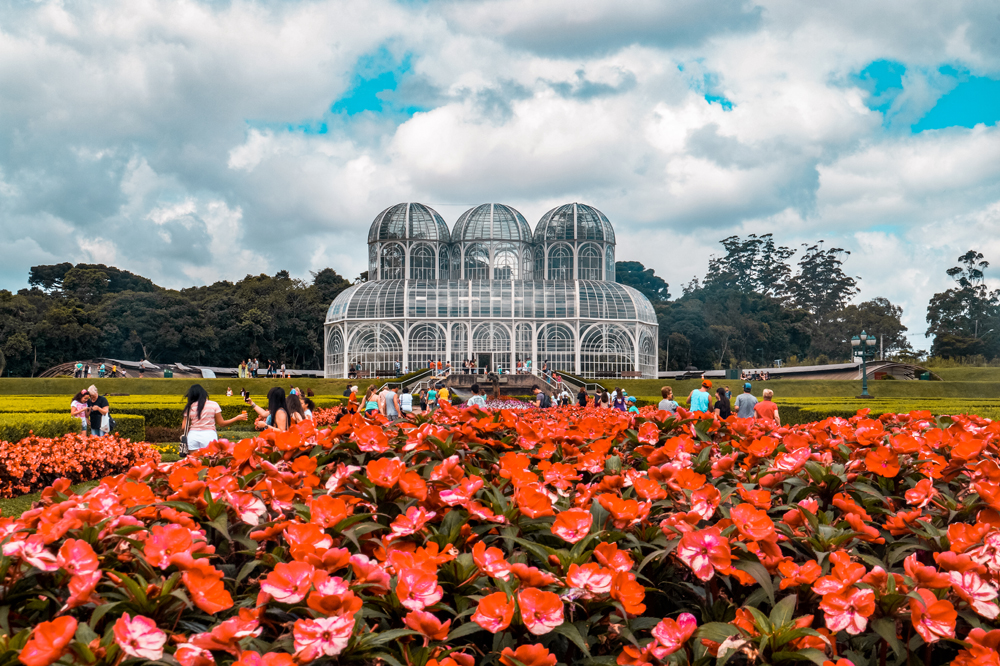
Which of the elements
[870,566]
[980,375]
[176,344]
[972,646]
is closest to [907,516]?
[870,566]

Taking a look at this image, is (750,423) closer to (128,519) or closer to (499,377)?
(128,519)

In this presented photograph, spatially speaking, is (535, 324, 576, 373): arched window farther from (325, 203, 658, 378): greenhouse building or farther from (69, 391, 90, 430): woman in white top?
(69, 391, 90, 430): woman in white top

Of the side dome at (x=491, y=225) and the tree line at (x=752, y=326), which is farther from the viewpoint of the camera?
the tree line at (x=752, y=326)

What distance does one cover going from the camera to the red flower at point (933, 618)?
1.70 meters

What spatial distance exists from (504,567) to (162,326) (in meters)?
53.8

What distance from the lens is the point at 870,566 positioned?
2143mm

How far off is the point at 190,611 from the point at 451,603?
2.15 feet

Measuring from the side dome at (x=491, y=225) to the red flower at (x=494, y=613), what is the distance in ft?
133

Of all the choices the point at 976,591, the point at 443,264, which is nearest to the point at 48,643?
the point at 976,591

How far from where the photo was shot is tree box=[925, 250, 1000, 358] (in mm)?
52188

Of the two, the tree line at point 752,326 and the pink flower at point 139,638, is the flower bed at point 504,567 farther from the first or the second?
the tree line at point 752,326

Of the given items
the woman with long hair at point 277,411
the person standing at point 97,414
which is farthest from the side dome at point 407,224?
the woman with long hair at point 277,411

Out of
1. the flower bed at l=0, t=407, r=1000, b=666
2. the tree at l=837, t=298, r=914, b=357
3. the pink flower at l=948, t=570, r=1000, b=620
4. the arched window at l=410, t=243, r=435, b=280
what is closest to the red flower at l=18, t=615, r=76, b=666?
the flower bed at l=0, t=407, r=1000, b=666

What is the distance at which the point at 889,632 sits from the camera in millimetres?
1763
